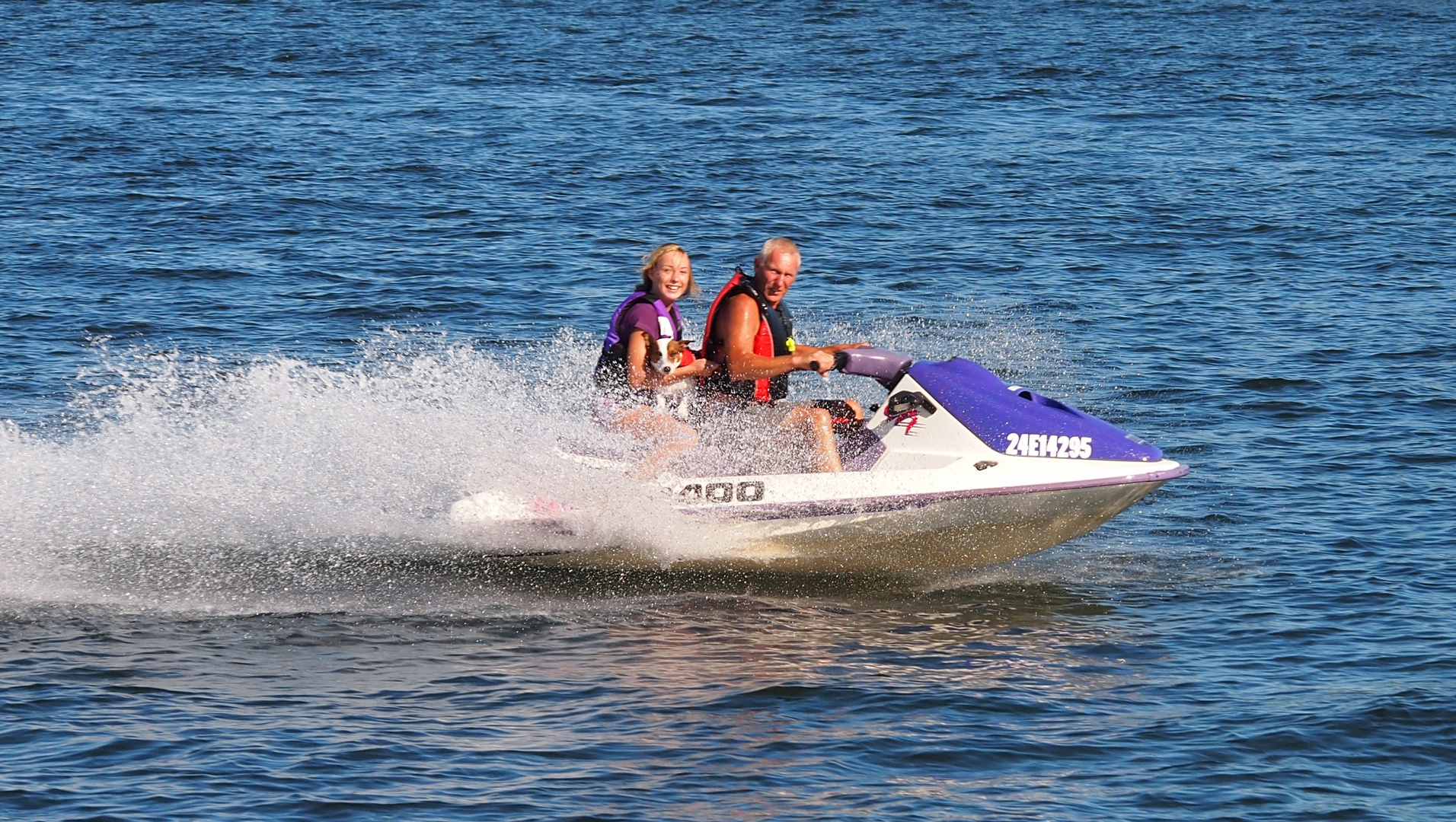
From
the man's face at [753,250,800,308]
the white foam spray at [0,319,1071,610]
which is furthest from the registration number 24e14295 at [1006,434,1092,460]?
the white foam spray at [0,319,1071,610]

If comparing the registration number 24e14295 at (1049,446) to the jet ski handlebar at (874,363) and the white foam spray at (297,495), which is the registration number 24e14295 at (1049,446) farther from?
the white foam spray at (297,495)

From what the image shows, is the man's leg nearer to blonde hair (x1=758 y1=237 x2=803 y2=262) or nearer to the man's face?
the man's face

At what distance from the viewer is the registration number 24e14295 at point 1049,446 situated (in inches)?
356

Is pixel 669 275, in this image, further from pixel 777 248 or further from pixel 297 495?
pixel 297 495

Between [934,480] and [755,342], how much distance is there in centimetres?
111

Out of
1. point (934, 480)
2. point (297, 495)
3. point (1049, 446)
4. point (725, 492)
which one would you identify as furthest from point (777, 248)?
point (297, 495)

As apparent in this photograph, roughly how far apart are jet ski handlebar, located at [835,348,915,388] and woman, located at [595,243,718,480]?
0.64 m

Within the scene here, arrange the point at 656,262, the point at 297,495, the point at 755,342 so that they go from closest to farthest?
the point at 656,262 < the point at 755,342 < the point at 297,495

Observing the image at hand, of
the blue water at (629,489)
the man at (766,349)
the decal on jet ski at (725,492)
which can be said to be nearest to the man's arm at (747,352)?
the man at (766,349)

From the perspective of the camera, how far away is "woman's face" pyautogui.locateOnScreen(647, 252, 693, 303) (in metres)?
8.90

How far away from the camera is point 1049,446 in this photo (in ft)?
29.7

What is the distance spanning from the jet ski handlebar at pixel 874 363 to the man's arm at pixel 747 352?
109 millimetres

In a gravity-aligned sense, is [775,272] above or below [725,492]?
above

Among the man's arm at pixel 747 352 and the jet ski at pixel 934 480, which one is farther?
the jet ski at pixel 934 480
